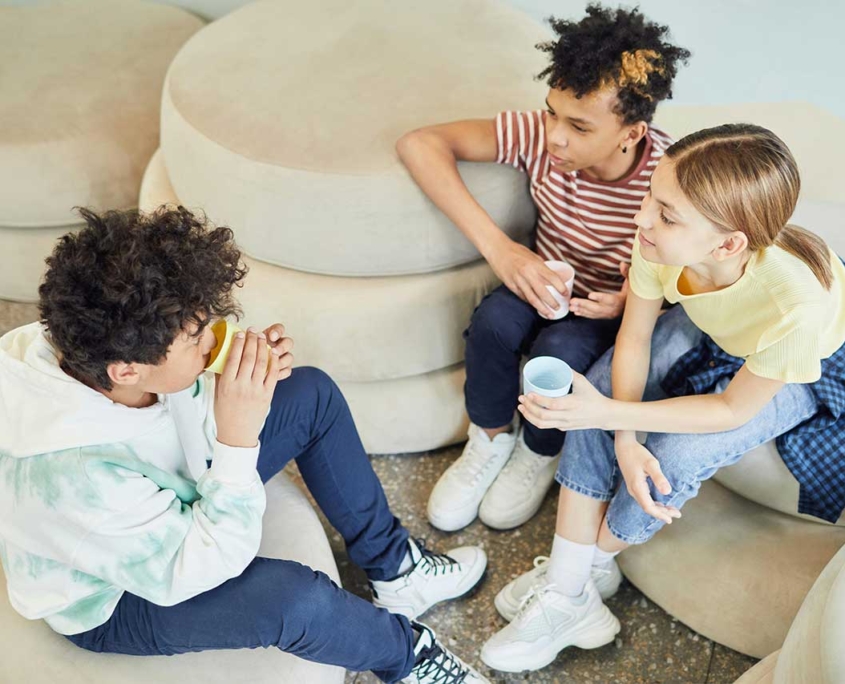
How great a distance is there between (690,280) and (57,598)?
88 centimetres

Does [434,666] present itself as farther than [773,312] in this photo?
Yes

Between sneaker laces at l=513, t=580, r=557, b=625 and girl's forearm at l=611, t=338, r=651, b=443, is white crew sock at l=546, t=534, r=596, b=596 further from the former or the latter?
girl's forearm at l=611, t=338, r=651, b=443

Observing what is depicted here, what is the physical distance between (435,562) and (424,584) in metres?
0.04

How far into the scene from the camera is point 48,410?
3.25ft

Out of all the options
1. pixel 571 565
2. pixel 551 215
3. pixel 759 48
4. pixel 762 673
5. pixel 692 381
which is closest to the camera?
pixel 762 673

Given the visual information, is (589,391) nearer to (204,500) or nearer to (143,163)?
(204,500)

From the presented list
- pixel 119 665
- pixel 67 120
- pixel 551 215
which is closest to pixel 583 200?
pixel 551 215

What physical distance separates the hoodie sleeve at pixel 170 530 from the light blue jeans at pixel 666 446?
0.50 m

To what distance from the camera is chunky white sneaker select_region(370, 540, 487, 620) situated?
140cm

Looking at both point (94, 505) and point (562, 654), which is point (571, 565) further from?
point (94, 505)

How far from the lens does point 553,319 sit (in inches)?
55.3

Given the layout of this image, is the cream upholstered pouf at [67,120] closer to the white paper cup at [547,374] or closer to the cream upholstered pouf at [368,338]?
the cream upholstered pouf at [368,338]

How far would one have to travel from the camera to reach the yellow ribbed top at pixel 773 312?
3.56 ft

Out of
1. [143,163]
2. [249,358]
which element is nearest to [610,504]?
[249,358]
